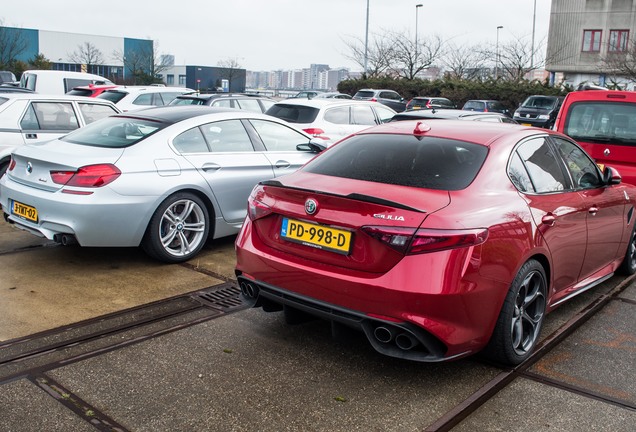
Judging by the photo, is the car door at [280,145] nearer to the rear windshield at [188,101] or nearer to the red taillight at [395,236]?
the red taillight at [395,236]

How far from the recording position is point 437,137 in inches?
168

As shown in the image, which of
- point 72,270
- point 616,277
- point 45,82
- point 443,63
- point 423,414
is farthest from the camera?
point 443,63

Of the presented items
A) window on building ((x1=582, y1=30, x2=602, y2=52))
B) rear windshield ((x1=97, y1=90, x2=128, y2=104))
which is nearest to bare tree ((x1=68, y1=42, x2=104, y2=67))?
window on building ((x1=582, y1=30, x2=602, y2=52))

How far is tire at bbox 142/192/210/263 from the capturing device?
566 centimetres

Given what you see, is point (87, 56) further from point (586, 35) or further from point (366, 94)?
point (586, 35)

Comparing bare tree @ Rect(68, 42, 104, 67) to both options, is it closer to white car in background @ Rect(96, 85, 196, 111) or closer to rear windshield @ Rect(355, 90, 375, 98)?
rear windshield @ Rect(355, 90, 375, 98)

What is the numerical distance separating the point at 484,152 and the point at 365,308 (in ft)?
4.37

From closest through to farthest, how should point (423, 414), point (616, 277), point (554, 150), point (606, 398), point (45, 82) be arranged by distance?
point (423, 414) < point (606, 398) < point (554, 150) < point (616, 277) < point (45, 82)

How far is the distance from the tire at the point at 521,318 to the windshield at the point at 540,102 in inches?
1030

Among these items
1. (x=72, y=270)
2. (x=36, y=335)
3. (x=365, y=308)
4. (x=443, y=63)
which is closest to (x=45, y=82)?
(x=72, y=270)

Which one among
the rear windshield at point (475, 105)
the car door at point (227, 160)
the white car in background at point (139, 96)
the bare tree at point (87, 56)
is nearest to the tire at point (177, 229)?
the car door at point (227, 160)

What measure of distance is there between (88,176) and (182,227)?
0.99 m

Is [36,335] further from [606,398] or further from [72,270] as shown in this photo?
[606,398]

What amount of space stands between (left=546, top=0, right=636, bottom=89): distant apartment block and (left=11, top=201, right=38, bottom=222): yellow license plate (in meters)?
48.9
